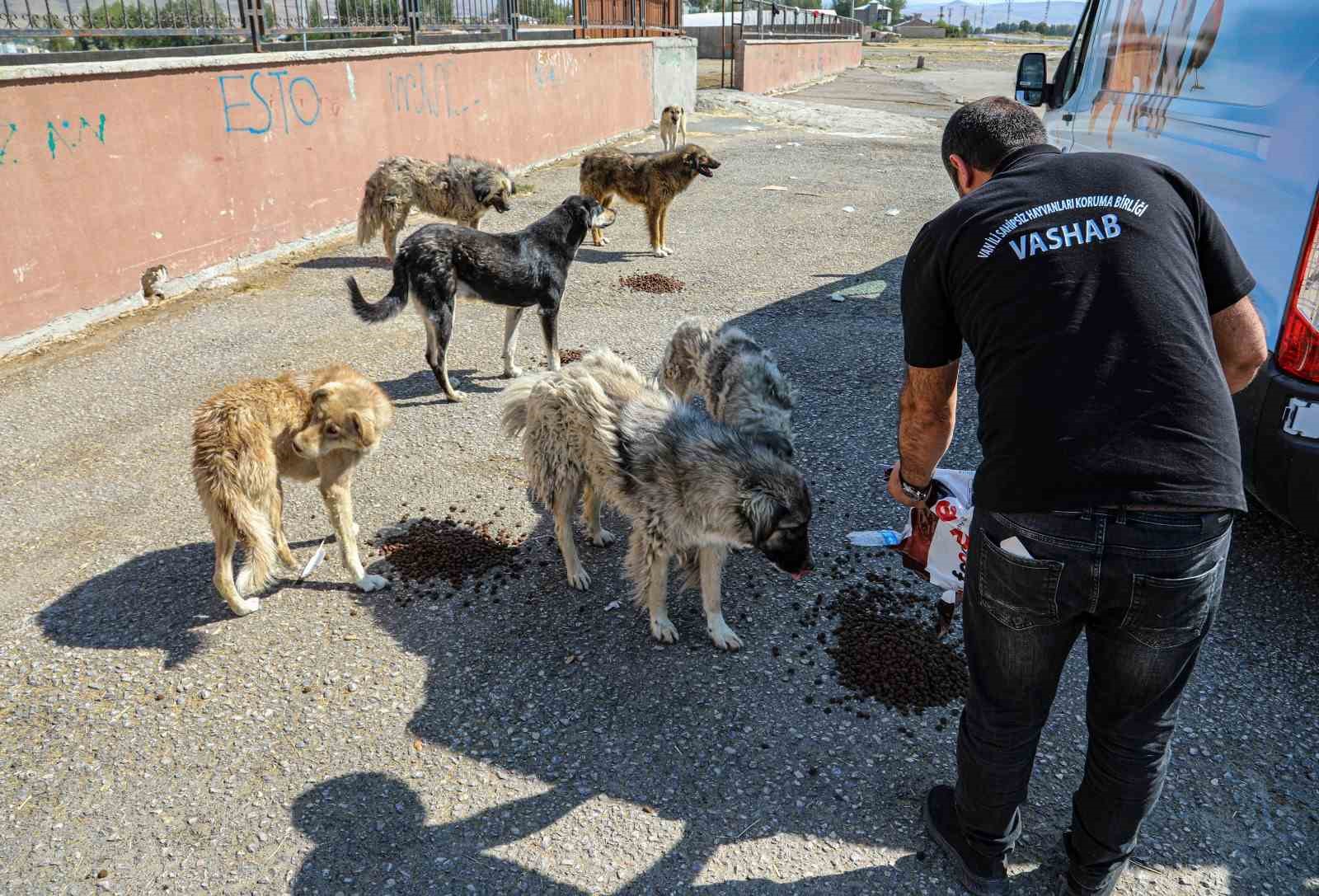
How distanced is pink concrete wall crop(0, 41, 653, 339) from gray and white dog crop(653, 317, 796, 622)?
19.0ft

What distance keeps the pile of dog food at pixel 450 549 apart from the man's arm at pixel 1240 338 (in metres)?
3.40

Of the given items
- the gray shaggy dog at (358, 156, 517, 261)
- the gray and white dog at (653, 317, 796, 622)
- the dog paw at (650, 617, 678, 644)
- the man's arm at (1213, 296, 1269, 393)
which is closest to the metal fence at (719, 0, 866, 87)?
the gray shaggy dog at (358, 156, 517, 261)

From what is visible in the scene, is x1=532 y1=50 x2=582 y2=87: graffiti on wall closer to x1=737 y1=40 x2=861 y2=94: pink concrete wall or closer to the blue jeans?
x1=737 y1=40 x2=861 y2=94: pink concrete wall

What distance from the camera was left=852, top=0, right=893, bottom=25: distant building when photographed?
8718 cm

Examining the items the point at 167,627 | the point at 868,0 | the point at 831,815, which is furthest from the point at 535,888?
the point at 868,0

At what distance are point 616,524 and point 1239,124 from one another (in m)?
3.86

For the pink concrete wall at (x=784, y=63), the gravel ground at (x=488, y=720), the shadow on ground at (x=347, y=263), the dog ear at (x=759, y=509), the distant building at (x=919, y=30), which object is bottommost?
the gravel ground at (x=488, y=720)

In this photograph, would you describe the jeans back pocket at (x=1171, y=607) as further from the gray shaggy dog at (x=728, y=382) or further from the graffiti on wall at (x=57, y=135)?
the graffiti on wall at (x=57, y=135)

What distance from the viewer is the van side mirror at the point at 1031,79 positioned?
286 inches

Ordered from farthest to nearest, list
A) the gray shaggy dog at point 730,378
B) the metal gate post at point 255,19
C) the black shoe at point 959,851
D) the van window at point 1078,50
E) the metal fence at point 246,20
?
the metal gate post at point 255,19
the metal fence at point 246,20
the van window at point 1078,50
the gray shaggy dog at point 730,378
the black shoe at point 959,851

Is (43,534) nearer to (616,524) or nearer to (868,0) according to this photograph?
(616,524)

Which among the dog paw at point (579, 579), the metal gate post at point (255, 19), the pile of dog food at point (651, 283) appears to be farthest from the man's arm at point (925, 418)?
the metal gate post at point (255, 19)

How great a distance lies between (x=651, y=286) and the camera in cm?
946

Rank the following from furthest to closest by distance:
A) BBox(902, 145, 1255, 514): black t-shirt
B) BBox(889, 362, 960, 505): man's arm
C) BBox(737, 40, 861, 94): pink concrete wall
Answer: BBox(737, 40, 861, 94): pink concrete wall
BBox(889, 362, 960, 505): man's arm
BBox(902, 145, 1255, 514): black t-shirt
